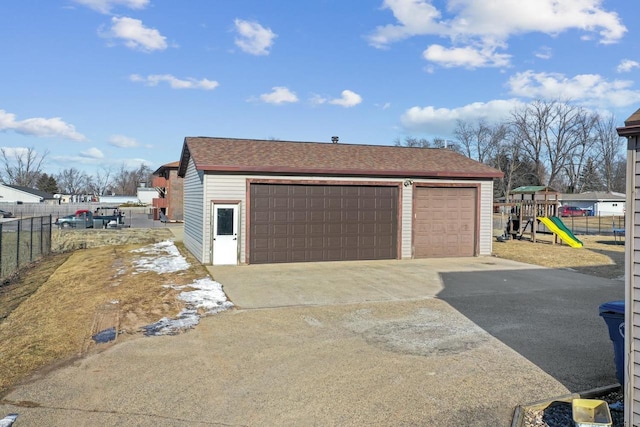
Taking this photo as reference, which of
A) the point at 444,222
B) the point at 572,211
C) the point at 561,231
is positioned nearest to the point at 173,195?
the point at 444,222

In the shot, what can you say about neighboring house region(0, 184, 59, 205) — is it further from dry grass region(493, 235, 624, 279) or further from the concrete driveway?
the concrete driveway

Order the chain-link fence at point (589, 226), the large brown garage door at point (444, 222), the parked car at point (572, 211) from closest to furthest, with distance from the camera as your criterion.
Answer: the large brown garage door at point (444, 222), the chain-link fence at point (589, 226), the parked car at point (572, 211)

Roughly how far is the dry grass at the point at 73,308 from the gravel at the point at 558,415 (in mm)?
5065

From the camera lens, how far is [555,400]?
4.29 metres

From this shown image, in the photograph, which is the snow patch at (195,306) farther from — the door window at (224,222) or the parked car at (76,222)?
the parked car at (76,222)

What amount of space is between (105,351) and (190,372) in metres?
1.47

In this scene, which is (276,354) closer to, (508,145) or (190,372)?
(190,372)

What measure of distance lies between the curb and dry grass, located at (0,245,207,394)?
492 centimetres

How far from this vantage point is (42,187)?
94812 millimetres

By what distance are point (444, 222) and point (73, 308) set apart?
11296mm

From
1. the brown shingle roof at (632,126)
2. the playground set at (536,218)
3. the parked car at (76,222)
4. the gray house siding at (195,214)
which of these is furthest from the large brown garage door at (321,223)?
the parked car at (76,222)

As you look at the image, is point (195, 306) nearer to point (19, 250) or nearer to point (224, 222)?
point (224, 222)

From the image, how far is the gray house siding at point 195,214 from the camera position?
13516 mm

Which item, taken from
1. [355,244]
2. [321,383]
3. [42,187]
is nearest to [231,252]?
[355,244]
